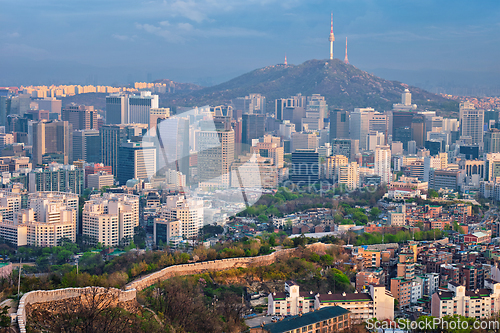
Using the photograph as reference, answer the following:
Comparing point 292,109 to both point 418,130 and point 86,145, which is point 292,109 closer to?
point 418,130

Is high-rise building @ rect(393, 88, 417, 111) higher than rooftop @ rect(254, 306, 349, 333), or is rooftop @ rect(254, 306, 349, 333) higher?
high-rise building @ rect(393, 88, 417, 111)

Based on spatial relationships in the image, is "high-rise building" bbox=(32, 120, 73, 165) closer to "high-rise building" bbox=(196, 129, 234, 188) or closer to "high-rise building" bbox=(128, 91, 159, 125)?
"high-rise building" bbox=(128, 91, 159, 125)

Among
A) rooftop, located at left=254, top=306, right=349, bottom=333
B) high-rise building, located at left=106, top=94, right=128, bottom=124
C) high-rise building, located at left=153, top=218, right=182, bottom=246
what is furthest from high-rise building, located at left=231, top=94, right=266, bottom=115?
rooftop, located at left=254, top=306, right=349, bottom=333

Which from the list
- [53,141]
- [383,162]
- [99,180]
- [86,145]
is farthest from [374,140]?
[99,180]

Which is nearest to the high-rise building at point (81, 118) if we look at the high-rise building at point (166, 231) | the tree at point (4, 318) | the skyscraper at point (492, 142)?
the skyscraper at point (492, 142)

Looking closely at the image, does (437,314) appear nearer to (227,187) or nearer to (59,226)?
(227,187)

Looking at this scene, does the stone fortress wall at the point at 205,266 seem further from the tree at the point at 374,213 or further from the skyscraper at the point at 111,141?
the skyscraper at the point at 111,141
